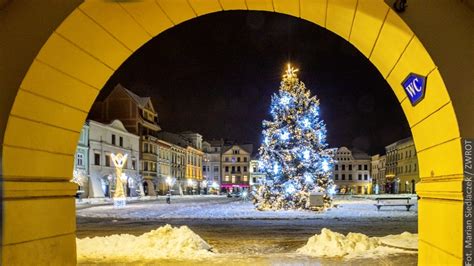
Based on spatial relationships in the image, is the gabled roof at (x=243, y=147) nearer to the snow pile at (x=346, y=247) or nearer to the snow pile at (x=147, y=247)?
the snow pile at (x=147, y=247)

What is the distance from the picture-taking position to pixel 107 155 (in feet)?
231

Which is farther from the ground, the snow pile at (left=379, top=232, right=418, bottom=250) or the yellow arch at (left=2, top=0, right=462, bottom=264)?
the yellow arch at (left=2, top=0, right=462, bottom=264)

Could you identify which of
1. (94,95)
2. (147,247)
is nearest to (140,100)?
(147,247)

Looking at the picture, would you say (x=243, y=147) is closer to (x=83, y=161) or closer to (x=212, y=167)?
(x=212, y=167)

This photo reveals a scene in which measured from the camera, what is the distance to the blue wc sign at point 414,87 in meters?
5.92

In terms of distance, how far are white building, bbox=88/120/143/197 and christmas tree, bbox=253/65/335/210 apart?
3439 cm

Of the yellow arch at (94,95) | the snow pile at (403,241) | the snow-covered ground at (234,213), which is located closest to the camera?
the yellow arch at (94,95)

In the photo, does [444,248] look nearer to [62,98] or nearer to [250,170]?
[62,98]

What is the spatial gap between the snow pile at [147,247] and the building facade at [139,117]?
68.4 meters

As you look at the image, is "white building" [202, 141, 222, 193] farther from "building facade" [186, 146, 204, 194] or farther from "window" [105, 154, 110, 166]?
"window" [105, 154, 110, 166]

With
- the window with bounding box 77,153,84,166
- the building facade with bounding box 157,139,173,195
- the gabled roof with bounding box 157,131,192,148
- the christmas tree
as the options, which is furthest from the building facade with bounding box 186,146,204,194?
the christmas tree

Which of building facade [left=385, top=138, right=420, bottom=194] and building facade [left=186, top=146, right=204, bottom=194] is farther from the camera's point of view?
building facade [left=186, top=146, right=204, bottom=194]

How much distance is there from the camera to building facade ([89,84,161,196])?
8231 cm

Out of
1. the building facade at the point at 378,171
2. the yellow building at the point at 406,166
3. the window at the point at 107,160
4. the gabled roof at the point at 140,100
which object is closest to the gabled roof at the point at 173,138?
the gabled roof at the point at 140,100
